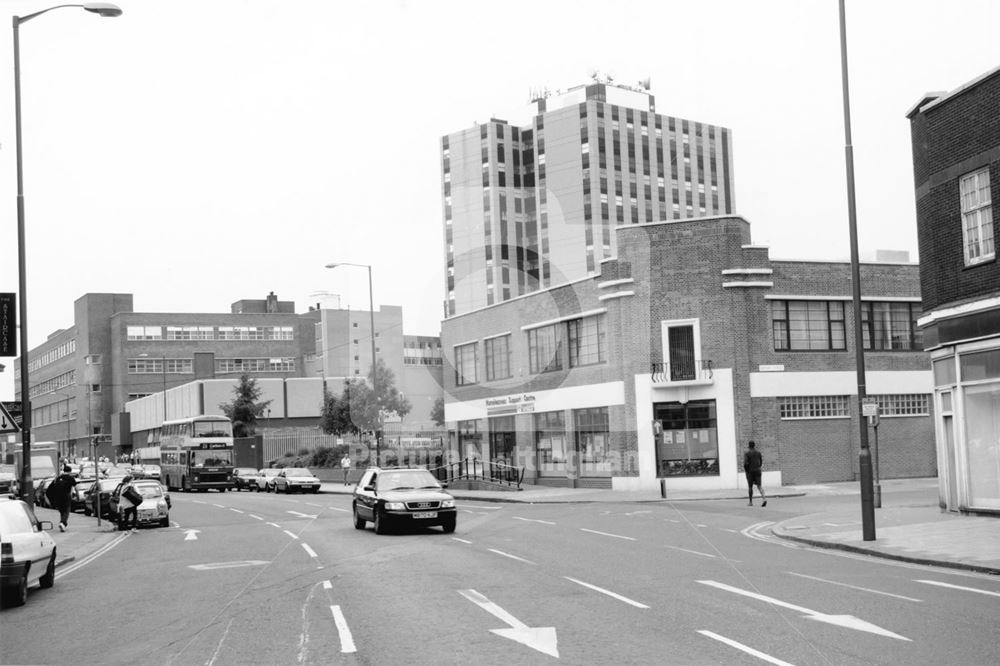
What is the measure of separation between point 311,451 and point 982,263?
202 ft

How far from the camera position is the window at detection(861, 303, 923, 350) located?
45406 millimetres

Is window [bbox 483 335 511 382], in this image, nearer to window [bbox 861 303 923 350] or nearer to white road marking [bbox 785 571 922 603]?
window [bbox 861 303 923 350]

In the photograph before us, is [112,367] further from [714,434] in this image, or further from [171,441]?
[714,434]

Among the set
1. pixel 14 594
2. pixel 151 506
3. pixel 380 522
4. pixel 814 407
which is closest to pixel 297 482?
pixel 151 506

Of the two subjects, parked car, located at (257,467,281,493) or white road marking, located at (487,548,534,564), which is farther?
parked car, located at (257,467,281,493)

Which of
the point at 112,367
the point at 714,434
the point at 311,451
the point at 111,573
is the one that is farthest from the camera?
the point at 112,367

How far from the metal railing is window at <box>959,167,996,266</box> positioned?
2574cm

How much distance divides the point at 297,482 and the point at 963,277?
135 ft

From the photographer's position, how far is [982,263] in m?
23.1

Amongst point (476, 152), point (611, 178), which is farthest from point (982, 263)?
point (476, 152)

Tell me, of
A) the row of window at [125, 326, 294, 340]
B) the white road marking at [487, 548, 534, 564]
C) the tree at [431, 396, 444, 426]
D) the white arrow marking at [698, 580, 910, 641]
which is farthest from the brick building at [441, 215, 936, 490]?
the row of window at [125, 326, 294, 340]

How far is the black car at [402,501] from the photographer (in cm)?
2450

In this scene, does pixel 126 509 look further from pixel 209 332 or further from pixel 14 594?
pixel 209 332

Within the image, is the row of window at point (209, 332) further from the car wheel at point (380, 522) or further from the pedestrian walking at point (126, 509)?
the car wheel at point (380, 522)
